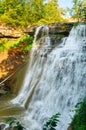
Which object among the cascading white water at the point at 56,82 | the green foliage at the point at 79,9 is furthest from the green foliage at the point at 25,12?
the cascading white water at the point at 56,82

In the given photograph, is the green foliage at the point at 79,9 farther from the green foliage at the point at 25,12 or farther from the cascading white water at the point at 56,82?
the cascading white water at the point at 56,82

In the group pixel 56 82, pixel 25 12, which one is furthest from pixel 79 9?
pixel 56 82

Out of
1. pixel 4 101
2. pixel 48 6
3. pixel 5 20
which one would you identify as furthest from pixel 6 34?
pixel 4 101

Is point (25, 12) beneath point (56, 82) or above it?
above

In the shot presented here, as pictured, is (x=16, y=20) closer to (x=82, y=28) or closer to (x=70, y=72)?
(x=82, y=28)

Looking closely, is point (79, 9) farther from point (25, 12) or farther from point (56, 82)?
point (56, 82)

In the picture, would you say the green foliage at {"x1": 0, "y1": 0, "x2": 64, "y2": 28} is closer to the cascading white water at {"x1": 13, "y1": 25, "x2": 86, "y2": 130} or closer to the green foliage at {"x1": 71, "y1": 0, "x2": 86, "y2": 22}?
the green foliage at {"x1": 71, "y1": 0, "x2": 86, "y2": 22}

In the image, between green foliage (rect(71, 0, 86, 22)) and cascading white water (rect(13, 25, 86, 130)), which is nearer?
cascading white water (rect(13, 25, 86, 130))

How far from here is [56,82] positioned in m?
13.5

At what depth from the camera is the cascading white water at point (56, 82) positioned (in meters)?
11.7

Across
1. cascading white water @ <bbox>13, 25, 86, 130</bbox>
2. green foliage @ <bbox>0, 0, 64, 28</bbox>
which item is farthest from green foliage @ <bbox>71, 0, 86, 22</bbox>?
cascading white water @ <bbox>13, 25, 86, 130</bbox>

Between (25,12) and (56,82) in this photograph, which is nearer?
(56,82)

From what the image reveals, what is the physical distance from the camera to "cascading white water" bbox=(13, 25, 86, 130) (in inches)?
462

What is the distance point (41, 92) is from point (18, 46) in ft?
28.4
